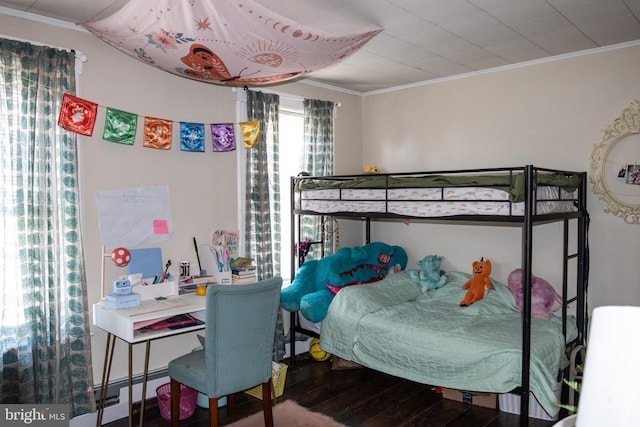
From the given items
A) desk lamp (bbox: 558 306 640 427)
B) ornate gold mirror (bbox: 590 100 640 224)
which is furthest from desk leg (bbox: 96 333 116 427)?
ornate gold mirror (bbox: 590 100 640 224)

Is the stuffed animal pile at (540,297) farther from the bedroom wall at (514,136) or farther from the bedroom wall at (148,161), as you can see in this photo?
the bedroom wall at (148,161)

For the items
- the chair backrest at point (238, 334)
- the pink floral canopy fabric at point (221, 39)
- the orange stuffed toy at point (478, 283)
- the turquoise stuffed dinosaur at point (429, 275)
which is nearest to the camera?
the pink floral canopy fabric at point (221, 39)

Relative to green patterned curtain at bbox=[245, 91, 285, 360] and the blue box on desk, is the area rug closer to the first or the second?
green patterned curtain at bbox=[245, 91, 285, 360]

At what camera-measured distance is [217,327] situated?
8.00ft

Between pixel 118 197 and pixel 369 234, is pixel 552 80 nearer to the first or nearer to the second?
pixel 369 234

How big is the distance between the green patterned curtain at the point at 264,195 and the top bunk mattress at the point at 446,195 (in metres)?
0.42

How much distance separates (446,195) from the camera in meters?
2.92

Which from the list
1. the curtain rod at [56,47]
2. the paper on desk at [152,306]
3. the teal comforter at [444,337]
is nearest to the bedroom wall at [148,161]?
the curtain rod at [56,47]

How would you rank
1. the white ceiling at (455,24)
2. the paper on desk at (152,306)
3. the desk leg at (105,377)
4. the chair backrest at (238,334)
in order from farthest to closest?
1. the desk leg at (105,377)
2. the paper on desk at (152,306)
3. the white ceiling at (455,24)
4. the chair backrest at (238,334)

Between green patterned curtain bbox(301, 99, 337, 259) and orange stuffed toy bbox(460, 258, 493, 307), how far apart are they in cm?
133

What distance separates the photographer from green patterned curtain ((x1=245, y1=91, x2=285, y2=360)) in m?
3.77

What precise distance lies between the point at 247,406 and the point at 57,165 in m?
1.98

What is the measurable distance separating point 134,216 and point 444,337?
2.18 metres

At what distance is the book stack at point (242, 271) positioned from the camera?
3.46 metres
